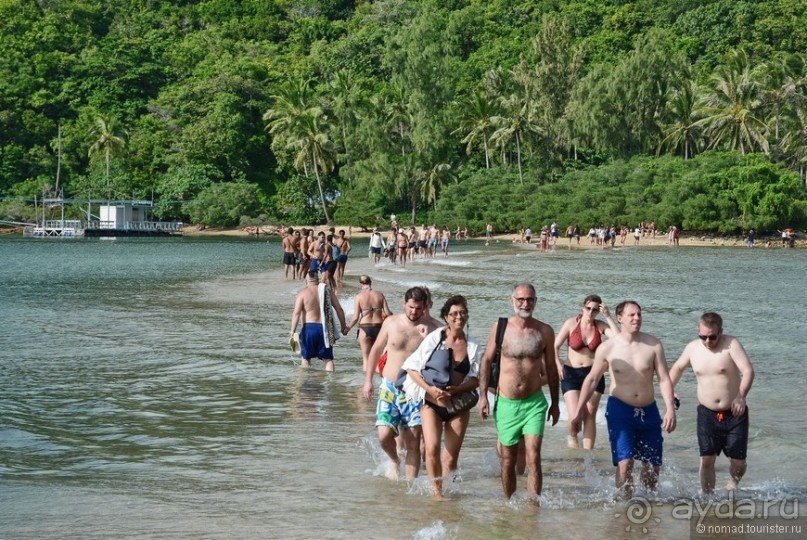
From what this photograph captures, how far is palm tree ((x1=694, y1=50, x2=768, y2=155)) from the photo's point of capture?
212 feet

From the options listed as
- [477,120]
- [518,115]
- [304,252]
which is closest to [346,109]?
[477,120]

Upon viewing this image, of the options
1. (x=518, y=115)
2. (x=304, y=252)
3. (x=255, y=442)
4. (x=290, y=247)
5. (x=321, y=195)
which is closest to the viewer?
(x=255, y=442)

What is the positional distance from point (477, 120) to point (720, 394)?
71.4 m

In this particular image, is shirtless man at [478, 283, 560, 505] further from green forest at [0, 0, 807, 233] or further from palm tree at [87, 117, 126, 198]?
palm tree at [87, 117, 126, 198]

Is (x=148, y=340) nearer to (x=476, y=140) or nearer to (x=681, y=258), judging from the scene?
(x=681, y=258)

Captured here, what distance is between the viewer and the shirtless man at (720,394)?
23.4ft

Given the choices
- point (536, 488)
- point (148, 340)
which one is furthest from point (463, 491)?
point (148, 340)

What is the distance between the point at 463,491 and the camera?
770 cm

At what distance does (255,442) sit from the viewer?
931 centimetres

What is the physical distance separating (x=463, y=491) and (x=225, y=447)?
8.14 ft

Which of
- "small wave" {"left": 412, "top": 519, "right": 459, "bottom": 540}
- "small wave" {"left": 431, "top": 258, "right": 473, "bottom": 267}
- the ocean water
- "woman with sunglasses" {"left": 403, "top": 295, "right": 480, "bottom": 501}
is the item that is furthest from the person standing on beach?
"small wave" {"left": 412, "top": 519, "right": 459, "bottom": 540}

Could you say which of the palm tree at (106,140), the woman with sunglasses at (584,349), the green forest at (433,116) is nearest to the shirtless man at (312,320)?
the woman with sunglasses at (584,349)

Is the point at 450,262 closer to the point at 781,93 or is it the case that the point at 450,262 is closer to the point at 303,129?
the point at 781,93

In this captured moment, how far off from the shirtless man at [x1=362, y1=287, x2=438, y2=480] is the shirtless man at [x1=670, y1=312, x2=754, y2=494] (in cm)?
187
